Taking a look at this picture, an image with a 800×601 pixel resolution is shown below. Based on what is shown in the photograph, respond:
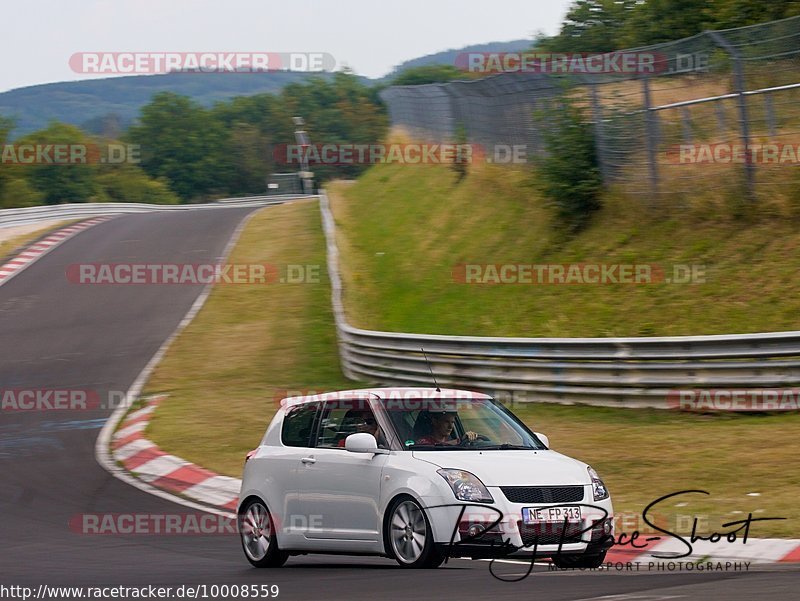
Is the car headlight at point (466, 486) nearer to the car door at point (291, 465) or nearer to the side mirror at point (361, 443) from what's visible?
the side mirror at point (361, 443)

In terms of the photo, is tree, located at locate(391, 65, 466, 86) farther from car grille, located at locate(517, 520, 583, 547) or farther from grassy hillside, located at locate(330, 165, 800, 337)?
car grille, located at locate(517, 520, 583, 547)

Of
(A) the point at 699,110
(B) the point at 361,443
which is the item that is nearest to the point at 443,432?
(B) the point at 361,443

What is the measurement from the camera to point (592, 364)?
16312 mm

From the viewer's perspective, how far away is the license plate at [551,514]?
7.92 meters

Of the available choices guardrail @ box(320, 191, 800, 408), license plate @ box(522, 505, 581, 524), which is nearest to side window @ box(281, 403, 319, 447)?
license plate @ box(522, 505, 581, 524)

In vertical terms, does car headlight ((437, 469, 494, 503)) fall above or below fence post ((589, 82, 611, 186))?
below

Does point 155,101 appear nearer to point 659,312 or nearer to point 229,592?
point 659,312

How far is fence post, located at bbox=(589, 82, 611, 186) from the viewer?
73.7 ft

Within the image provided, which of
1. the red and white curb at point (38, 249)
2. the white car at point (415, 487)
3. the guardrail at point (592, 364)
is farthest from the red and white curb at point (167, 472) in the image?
the red and white curb at point (38, 249)

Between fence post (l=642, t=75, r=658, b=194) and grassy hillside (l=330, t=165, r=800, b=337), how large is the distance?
2.16 feet

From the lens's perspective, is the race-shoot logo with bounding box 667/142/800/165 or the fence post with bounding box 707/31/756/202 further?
the race-shoot logo with bounding box 667/142/800/165

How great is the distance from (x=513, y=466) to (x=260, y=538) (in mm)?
2249

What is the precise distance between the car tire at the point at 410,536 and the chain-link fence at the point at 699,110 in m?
12.0

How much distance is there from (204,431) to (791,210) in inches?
380
